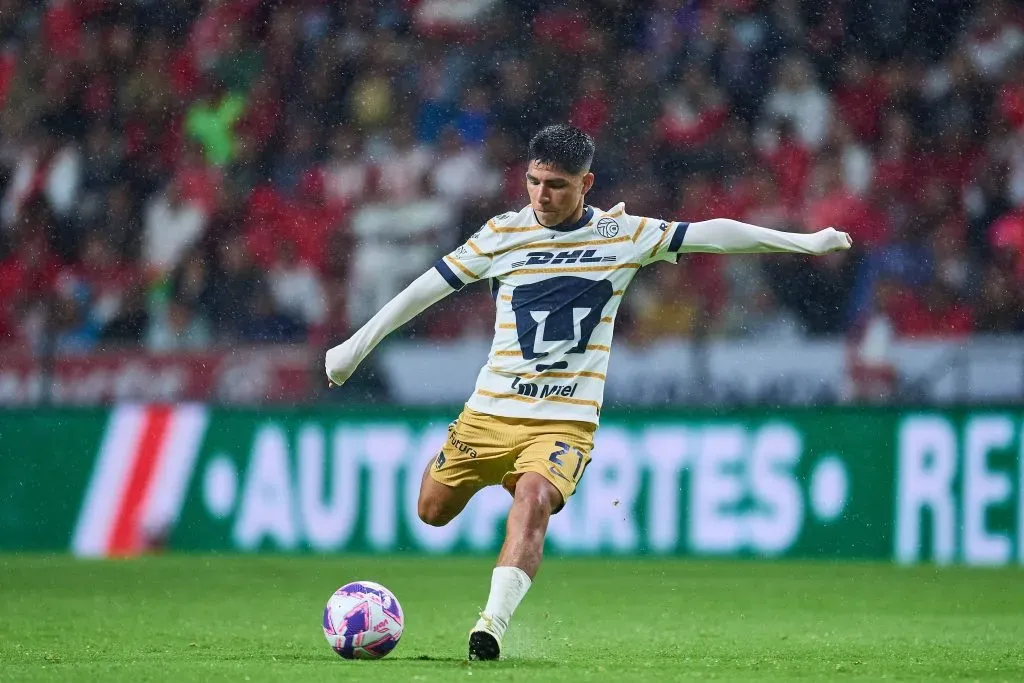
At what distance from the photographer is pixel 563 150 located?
18.6 ft

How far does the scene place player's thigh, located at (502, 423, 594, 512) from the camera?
18.5 ft

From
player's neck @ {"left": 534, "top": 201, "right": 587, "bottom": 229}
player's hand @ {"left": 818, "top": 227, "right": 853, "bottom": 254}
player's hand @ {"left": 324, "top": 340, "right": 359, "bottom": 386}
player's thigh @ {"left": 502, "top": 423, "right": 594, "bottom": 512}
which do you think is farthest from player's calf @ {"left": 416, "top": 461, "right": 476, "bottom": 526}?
player's hand @ {"left": 818, "top": 227, "right": 853, "bottom": 254}

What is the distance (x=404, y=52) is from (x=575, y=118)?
1.77m

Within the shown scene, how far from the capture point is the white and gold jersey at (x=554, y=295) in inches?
229

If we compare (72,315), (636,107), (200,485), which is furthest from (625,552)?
(72,315)

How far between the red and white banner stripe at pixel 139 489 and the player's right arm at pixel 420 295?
615 cm

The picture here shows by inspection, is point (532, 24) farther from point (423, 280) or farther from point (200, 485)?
point (423, 280)

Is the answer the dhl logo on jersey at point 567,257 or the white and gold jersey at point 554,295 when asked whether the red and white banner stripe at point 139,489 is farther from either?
the dhl logo on jersey at point 567,257

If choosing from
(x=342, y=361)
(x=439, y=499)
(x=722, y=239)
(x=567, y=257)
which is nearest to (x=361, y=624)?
(x=439, y=499)

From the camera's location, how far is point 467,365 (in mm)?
11898

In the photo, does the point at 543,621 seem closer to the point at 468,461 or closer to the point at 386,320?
the point at 468,461

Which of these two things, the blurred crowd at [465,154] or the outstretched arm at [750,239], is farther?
the blurred crowd at [465,154]

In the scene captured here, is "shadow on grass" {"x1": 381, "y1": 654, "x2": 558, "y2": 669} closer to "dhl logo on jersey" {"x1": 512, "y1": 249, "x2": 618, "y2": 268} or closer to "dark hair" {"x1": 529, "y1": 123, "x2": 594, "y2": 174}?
"dhl logo on jersey" {"x1": 512, "y1": 249, "x2": 618, "y2": 268}

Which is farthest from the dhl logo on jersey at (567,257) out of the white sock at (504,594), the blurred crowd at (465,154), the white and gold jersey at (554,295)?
the blurred crowd at (465,154)
